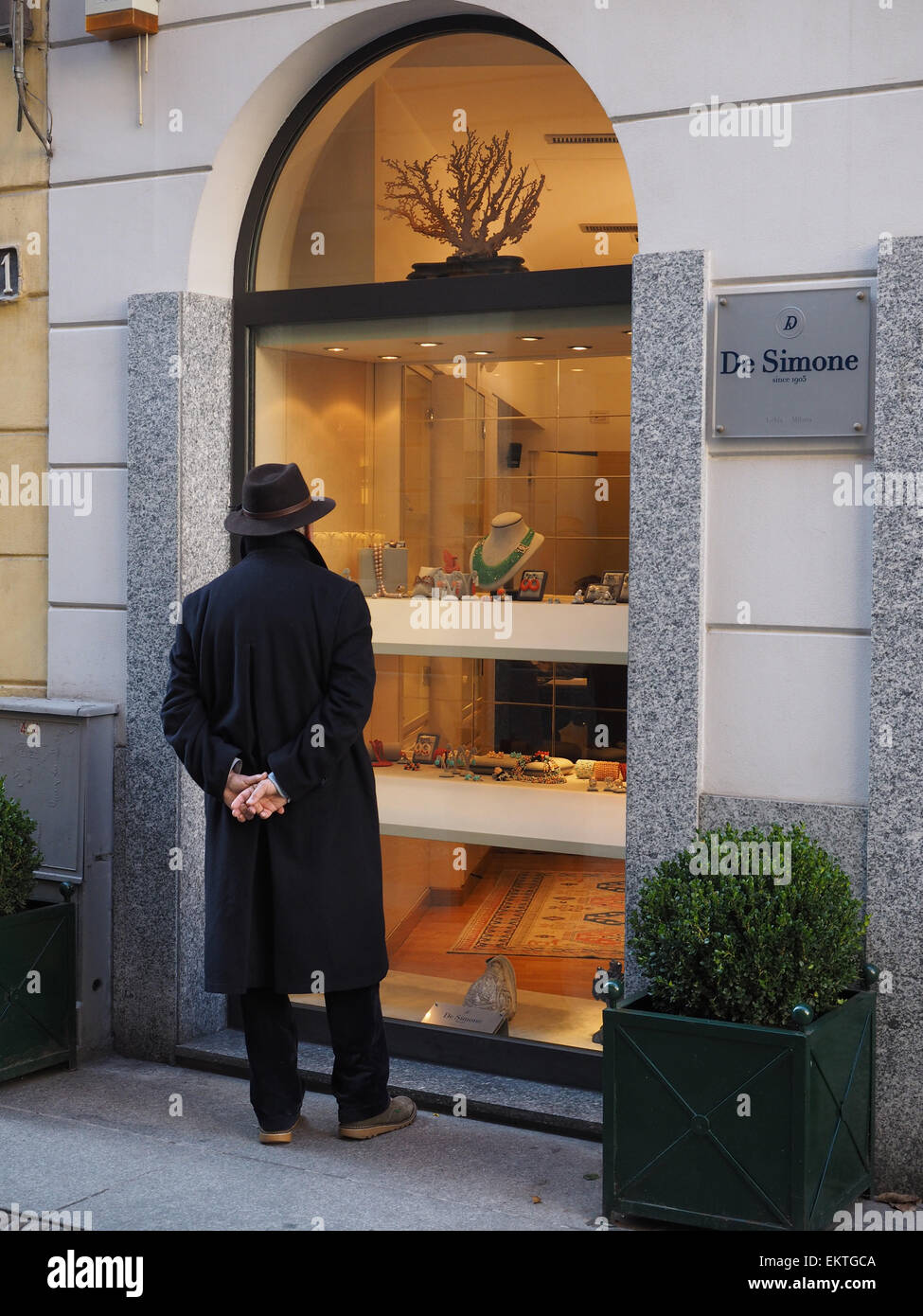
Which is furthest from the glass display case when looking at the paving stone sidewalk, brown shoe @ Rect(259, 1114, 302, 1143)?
brown shoe @ Rect(259, 1114, 302, 1143)

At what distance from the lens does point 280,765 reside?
14.0ft

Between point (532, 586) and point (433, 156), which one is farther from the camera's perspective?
point (433, 156)

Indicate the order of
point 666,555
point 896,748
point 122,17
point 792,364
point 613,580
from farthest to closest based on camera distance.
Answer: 1. point 122,17
2. point 613,580
3. point 666,555
4. point 792,364
5. point 896,748

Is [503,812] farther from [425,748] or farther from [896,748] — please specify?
[896,748]

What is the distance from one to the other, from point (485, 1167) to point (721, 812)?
135 cm

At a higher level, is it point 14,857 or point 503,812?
point 503,812

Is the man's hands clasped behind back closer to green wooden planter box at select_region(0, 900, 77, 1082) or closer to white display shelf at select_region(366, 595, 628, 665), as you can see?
white display shelf at select_region(366, 595, 628, 665)

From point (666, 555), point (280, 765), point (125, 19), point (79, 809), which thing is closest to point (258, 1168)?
point (280, 765)

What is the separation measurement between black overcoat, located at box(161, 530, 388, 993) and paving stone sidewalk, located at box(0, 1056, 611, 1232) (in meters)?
0.58

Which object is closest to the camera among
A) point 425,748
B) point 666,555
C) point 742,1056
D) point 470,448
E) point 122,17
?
point 742,1056

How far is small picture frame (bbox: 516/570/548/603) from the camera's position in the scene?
525 centimetres

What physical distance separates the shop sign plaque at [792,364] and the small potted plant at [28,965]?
292 cm

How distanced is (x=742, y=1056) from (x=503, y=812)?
1759mm
